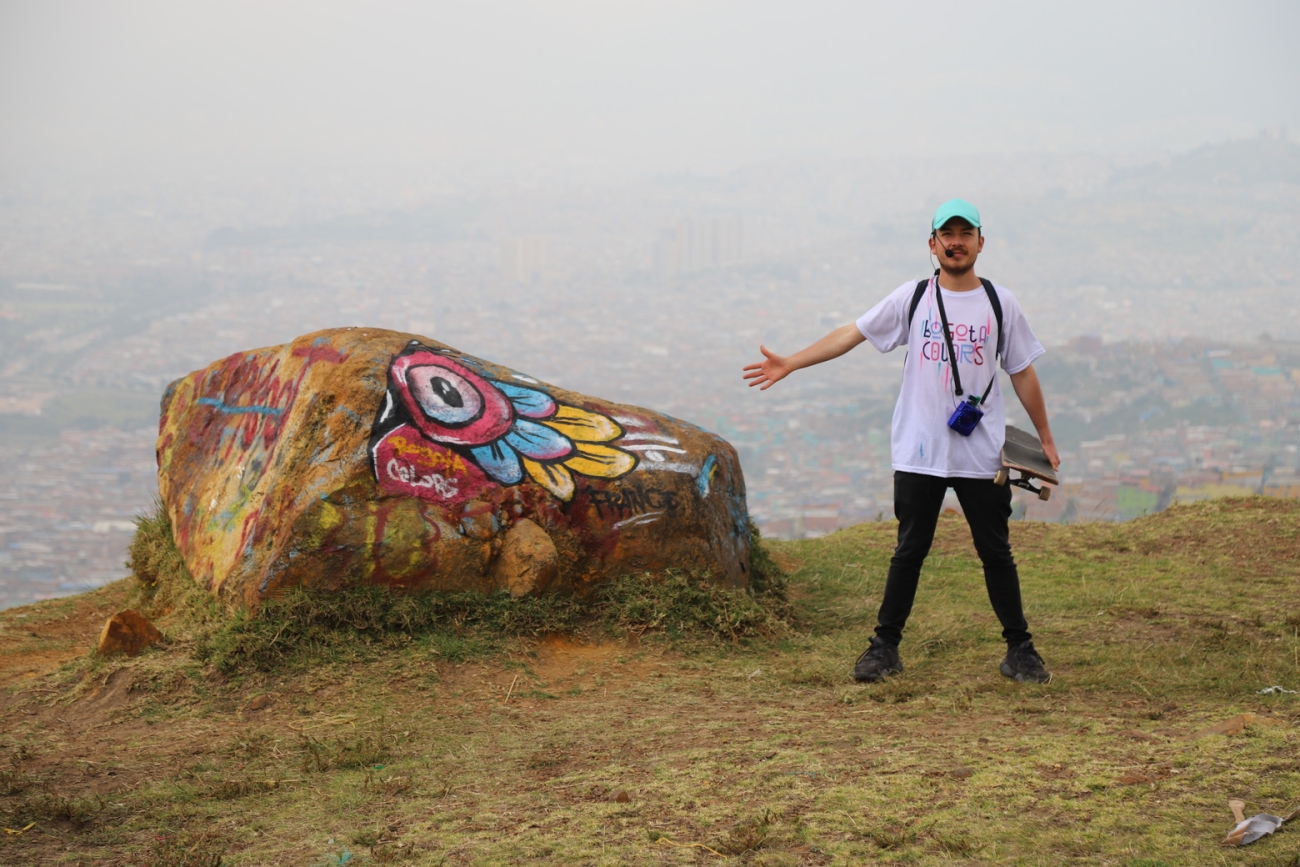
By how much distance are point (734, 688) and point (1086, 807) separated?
2.68 m

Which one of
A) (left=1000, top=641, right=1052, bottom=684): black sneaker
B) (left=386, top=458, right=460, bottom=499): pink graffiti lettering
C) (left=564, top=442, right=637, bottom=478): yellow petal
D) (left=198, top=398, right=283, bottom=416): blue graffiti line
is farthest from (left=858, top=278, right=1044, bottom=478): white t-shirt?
(left=198, top=398, right=283, bottom=416): blue graffiti line

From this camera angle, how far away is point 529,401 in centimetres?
795

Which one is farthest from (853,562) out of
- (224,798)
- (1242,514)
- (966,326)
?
(224,798)

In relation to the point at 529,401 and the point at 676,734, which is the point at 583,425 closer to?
the point at 529,401

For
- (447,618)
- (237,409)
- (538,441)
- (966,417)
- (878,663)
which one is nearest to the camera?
(966,417)

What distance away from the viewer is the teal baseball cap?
557 cm

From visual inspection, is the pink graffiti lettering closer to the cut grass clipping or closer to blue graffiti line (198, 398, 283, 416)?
the cut grass clipping

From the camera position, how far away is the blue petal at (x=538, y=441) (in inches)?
295

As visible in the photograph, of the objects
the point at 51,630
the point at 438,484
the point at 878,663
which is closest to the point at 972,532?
A: the point at 878,663

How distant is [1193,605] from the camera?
769 cm

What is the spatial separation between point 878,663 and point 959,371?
5.31 ft

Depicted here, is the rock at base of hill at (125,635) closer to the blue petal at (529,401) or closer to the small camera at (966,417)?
the blue petal at (529,401)

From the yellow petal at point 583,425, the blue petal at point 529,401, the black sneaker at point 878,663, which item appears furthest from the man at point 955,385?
the blue petal at point 529,401

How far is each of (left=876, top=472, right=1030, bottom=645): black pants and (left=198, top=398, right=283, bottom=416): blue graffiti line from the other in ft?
14.4
